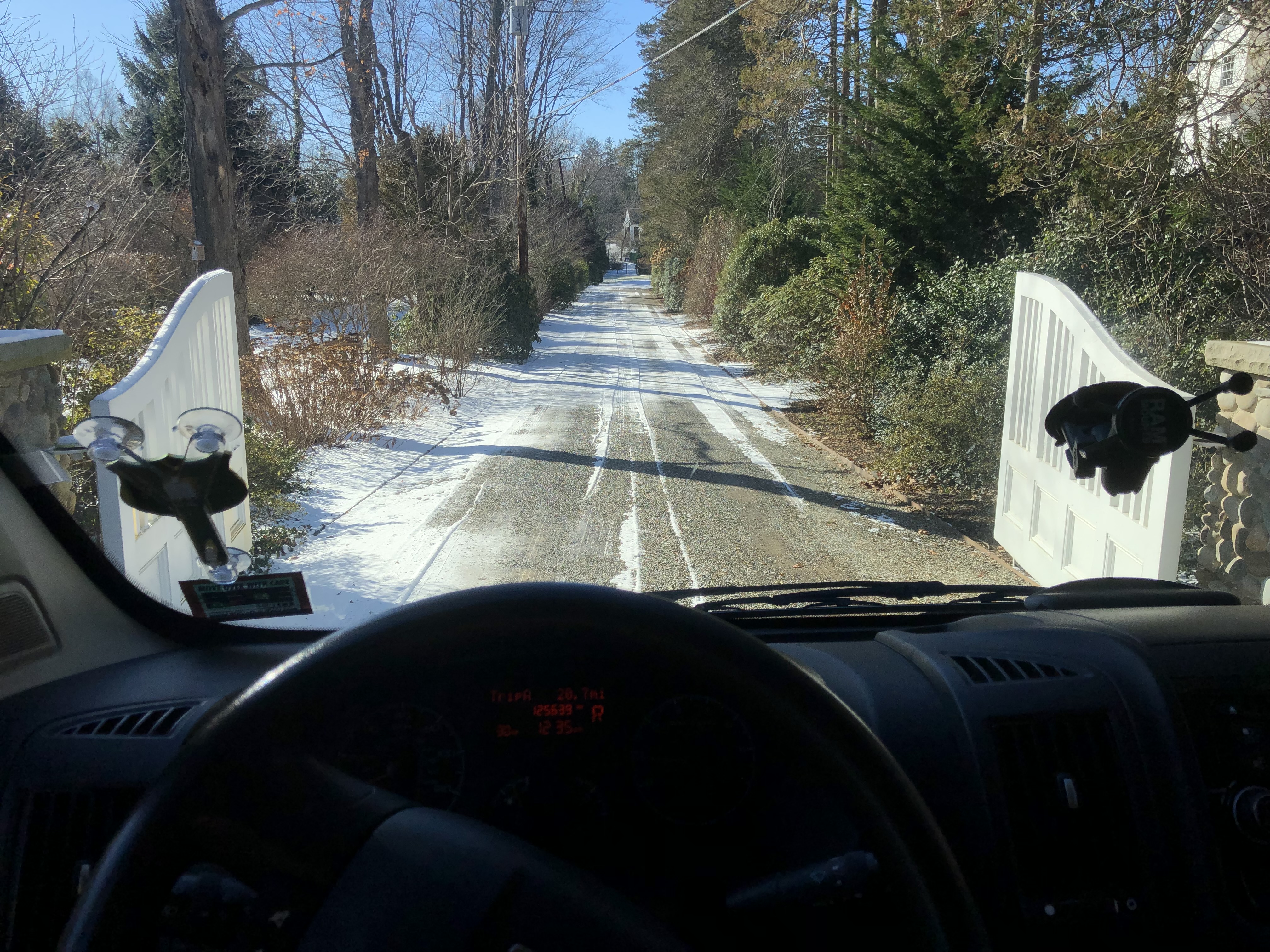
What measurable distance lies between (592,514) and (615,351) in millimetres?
12132

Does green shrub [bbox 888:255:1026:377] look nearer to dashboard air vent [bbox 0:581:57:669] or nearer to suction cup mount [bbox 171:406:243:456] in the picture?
suction cup mount [bbox 171:406:243:456]

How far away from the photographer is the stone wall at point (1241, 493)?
3344 mm

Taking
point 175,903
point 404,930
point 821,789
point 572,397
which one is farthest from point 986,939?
point 572,397

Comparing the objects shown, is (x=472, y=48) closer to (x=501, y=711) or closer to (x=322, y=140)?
(x=322, y=140)

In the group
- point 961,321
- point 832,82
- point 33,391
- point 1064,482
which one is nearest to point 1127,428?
point 1064,482

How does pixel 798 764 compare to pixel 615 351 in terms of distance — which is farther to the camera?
pixel 615 351

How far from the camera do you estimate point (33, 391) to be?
2.66m

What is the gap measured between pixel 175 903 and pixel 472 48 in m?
3.45

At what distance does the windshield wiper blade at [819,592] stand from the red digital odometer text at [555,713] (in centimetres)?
91

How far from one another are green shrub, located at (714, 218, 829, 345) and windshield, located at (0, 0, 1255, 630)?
338cm

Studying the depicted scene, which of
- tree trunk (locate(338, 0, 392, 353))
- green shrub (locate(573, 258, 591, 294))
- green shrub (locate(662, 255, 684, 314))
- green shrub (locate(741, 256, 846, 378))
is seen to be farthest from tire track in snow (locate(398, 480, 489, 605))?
green shrub (locate(573, 258, 591, 294))

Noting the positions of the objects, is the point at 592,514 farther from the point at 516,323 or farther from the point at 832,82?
the point at 832,82

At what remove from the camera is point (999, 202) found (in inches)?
449

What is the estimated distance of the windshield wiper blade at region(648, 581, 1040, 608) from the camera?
2408 millimetres
